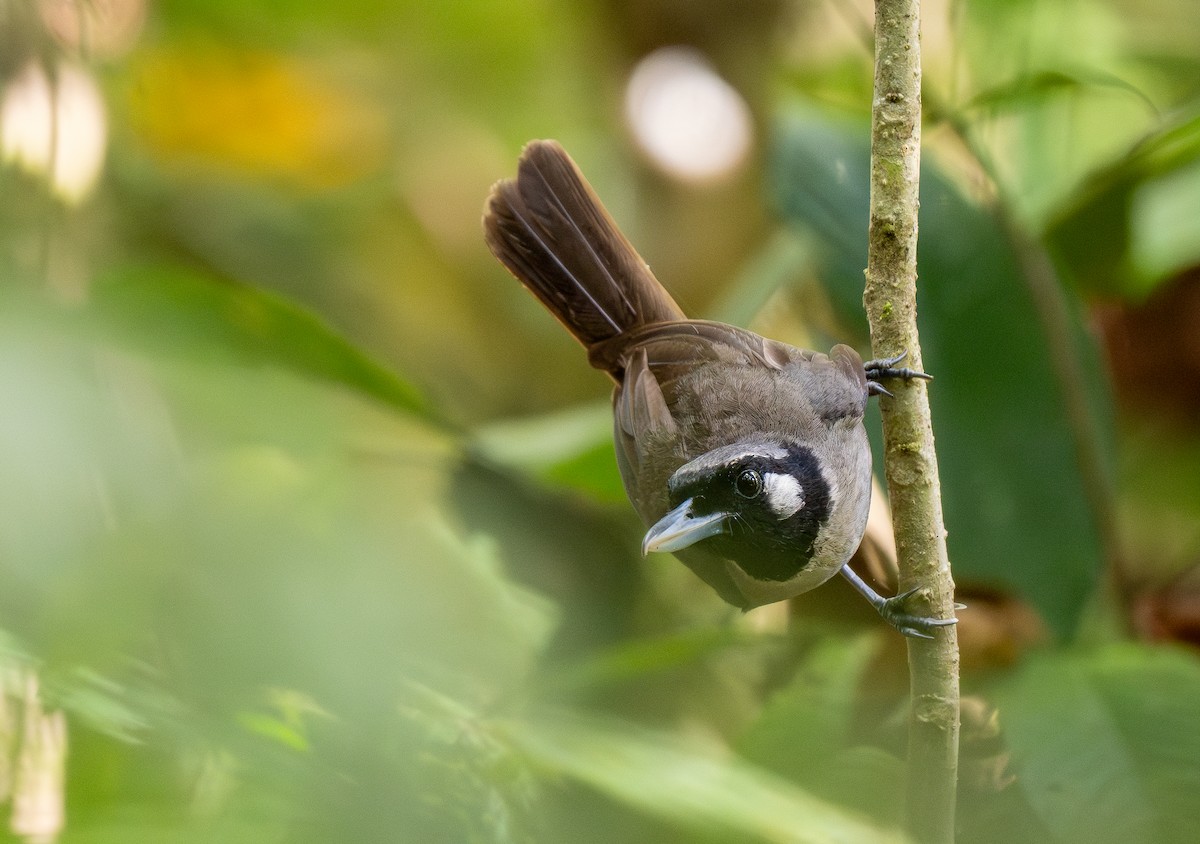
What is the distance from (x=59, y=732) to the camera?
0.81 metres

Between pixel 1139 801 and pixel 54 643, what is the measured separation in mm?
1394

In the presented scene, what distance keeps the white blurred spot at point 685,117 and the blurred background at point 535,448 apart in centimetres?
1

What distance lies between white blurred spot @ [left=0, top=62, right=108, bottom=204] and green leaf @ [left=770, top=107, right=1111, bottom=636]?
53.2 inches

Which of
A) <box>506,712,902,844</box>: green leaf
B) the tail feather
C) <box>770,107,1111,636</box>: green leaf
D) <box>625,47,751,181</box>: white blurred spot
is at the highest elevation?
<box>625,47,751,181</box>: white blurred spot

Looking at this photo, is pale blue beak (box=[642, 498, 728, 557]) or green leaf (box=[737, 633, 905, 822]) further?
green leaf (box=[737, 633, 905, 822])

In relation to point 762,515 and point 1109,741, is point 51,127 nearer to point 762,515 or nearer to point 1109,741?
point 762,515

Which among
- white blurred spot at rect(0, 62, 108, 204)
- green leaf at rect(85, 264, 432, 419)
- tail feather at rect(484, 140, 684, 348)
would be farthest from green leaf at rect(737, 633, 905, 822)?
white blurred spot at rect(0, 62, 108, 204)

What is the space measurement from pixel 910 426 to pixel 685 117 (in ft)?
8.36

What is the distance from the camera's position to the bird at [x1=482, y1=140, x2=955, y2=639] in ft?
3.84

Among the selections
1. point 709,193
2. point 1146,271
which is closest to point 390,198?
point 709,193

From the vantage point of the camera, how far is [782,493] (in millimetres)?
1182

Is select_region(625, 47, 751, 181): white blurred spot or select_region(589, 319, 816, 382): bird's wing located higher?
select_region(625, 47, 751, 181): white blurred spot

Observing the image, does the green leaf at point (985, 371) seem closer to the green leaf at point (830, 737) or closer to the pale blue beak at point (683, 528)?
the green leaf at point (830, 737)

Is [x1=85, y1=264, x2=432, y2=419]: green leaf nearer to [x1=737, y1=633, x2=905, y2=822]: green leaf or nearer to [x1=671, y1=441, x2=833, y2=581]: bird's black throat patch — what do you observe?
[x1=737, y1=633, x2=905, y2=822]: green leaf
